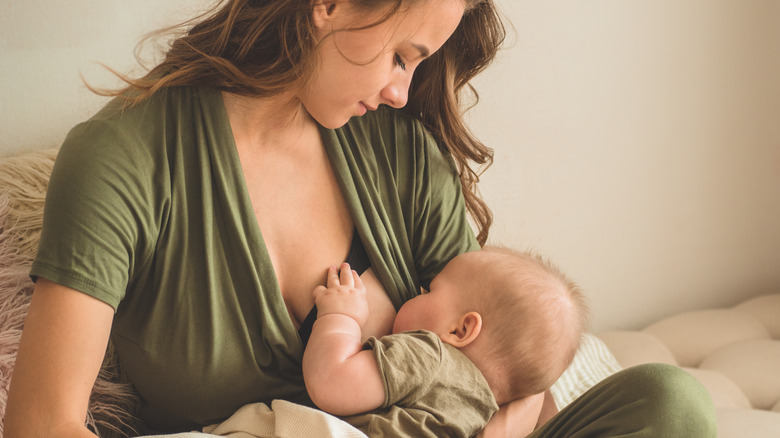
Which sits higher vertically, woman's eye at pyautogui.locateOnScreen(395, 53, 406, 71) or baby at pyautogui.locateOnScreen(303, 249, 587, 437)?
woman's eye at pyautogui.locateOnScreen(395, 53, 406, 71)

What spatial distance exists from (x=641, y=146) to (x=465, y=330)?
4.41 feet

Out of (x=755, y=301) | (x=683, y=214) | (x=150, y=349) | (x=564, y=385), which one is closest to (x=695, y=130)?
(x=683, y=214)

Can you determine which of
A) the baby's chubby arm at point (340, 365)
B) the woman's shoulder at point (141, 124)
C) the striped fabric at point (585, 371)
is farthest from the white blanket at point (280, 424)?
the striped fabric at point (585, 371)

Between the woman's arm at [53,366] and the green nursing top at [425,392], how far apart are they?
1.35ft

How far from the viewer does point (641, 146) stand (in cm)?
245

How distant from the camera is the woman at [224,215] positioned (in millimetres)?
1093

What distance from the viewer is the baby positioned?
1210 mm

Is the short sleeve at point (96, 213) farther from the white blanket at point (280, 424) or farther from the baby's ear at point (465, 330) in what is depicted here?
the baby's ear at point (465, 330)

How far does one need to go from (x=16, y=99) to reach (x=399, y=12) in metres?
0.93

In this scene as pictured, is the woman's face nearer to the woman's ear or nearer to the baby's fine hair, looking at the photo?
the woman's ear

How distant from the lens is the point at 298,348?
4.32 feet

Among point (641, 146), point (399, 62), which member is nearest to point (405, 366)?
point (399, 62)

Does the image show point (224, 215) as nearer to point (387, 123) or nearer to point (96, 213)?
point (96, 213)

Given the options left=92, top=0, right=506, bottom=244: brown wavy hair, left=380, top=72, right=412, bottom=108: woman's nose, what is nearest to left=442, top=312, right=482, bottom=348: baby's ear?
left=380, top=72, right=412, bottom=108: woman's nose
